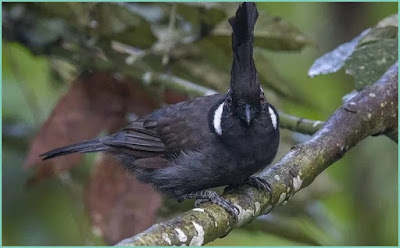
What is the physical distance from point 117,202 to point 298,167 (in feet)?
2.34

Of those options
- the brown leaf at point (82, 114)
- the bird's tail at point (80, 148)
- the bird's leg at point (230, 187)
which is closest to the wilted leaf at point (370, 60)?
the bird's leg at point (230, 187)

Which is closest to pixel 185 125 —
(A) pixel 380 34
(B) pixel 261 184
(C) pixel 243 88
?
(C) pixel 243 88

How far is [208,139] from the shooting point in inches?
116

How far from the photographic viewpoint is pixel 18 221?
10.5 ft

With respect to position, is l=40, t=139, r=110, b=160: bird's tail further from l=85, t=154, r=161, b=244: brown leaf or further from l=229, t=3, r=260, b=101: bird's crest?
l=229, t=3, r=260, b=101: bird's crest

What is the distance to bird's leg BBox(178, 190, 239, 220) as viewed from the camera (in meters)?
2.21

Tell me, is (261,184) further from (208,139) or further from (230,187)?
(208,139)

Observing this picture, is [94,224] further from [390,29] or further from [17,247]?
[390,29]

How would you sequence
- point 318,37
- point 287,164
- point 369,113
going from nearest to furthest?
point 287,164, point 369,113, point 318,37

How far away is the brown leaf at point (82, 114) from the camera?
118 inches

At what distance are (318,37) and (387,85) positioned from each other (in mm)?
1910

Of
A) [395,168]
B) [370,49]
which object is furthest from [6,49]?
[395,168]

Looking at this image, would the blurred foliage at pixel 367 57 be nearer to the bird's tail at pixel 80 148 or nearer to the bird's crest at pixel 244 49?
the bird's crest at pixel 244 49

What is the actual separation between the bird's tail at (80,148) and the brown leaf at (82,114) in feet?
0.08
